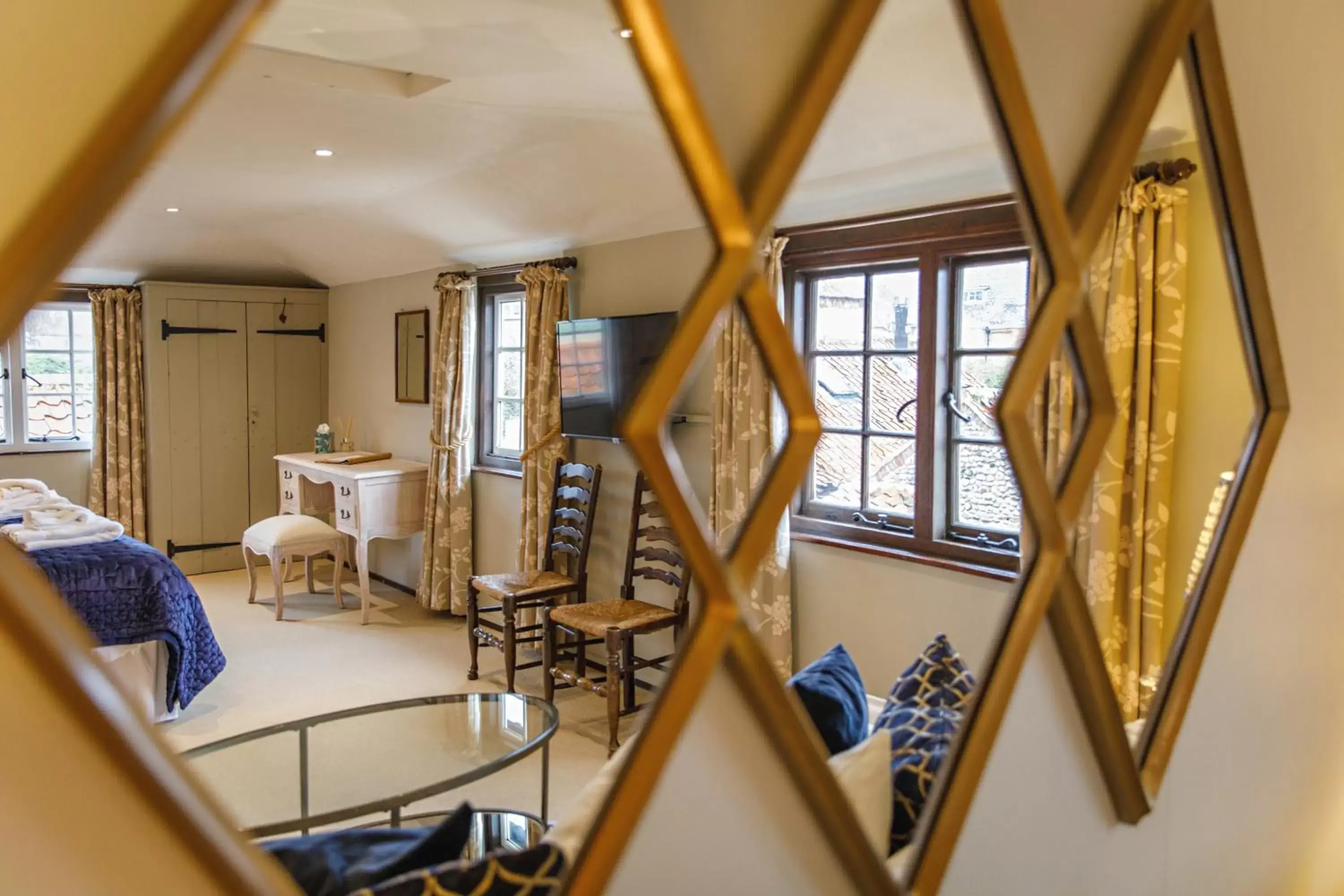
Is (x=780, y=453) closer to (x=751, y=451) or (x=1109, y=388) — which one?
(x=751, y=451)

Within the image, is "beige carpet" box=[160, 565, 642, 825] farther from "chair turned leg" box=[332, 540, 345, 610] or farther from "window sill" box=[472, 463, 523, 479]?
"window sill" box=[472, 463, 523, 479]

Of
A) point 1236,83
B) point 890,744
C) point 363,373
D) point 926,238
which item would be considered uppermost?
point 1236,83

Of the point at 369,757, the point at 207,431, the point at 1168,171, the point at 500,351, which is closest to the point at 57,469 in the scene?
the point at 207,431

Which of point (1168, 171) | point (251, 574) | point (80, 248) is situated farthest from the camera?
point (1168, 171)

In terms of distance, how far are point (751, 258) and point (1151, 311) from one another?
788 mm

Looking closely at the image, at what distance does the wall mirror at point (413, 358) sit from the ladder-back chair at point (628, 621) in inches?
7.0

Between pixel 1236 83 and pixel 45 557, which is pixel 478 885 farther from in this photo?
pixel 1236 83

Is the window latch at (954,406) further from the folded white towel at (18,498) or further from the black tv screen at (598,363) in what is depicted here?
the folded white towel at (18,498)

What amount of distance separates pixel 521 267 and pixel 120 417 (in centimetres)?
39

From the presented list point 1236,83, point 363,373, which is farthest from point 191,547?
point 1236,83

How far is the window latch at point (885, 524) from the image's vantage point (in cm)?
77

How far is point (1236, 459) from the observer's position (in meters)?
0.94

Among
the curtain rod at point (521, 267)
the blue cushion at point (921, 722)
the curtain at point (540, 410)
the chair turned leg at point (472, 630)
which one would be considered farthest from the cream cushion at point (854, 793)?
the curtain rod at point (521, 267)

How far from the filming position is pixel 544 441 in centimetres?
74
